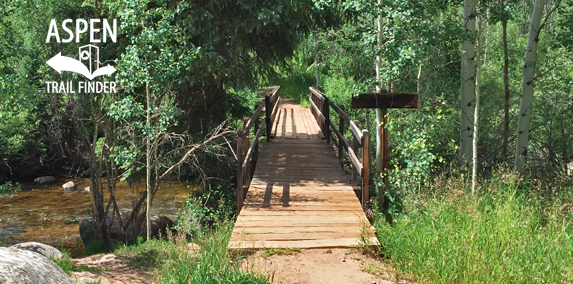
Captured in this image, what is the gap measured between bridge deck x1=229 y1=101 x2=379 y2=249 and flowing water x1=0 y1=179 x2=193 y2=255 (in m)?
3.27

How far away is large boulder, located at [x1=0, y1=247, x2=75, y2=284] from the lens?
155 inches

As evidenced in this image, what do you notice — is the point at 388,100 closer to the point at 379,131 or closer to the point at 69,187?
the point at 379,131

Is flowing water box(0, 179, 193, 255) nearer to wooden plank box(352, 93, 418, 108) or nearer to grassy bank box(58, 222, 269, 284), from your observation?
wooden plank box(352, 93, 418, 108)

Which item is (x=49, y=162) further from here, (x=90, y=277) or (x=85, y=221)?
(x=90, y=277)

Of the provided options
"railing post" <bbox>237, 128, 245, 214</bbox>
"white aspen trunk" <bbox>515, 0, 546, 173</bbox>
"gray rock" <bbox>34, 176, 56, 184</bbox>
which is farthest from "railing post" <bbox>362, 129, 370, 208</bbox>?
"gray rock" <bbox>34, 176, 56, 184</bbox>

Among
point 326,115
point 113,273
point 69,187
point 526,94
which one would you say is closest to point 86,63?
point 113,273

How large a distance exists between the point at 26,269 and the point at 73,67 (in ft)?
25.9

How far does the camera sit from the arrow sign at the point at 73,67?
10.7 m

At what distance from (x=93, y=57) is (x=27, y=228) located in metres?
6.42

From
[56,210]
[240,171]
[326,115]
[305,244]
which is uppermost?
[326,115]

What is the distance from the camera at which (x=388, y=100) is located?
8.45 meters

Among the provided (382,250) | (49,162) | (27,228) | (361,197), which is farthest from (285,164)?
(49,162)

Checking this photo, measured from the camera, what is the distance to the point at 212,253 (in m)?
5.59

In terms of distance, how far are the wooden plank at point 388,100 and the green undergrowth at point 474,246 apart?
220 centimetres
